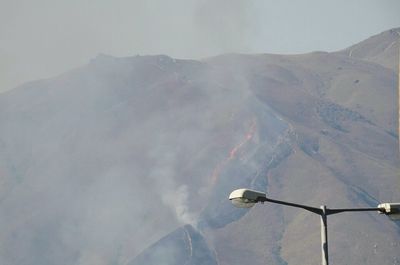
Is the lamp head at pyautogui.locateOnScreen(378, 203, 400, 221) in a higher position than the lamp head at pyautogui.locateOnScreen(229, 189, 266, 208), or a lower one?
lower

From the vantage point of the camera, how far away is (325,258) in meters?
27.3

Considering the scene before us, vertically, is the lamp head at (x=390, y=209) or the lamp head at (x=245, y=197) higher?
the lamp head at (x=245, y=197)

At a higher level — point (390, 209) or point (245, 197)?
Answer: point (245, 197)

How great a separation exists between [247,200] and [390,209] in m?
4.50

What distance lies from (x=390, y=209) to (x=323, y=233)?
90.9 inches

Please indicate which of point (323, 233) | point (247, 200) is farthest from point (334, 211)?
point (247, 200)

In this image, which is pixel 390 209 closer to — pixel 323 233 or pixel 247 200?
pixel 323 233

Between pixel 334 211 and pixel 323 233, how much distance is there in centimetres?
80

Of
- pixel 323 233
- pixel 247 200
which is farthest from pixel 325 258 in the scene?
pixel 247 200

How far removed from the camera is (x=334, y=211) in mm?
28234

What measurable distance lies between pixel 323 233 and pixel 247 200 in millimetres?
2848

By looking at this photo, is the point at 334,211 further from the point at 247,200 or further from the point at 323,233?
the point at 247,200

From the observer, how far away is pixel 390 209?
90.2ft
